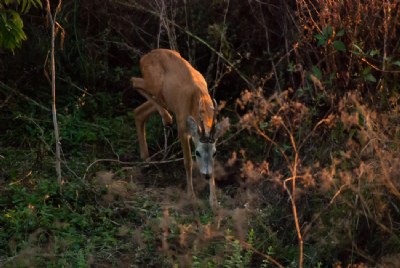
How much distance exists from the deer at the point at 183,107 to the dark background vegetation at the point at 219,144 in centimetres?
32

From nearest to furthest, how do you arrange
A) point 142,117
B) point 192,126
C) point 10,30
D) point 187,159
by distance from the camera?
point 10,30 < point 192,126 < point 187,159 < point 142,117

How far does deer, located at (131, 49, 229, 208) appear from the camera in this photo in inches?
380

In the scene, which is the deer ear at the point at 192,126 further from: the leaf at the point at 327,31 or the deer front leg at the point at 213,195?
the leaf at the point at 327,31

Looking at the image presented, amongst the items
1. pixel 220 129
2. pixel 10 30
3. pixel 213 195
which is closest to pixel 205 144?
pixel 220 129

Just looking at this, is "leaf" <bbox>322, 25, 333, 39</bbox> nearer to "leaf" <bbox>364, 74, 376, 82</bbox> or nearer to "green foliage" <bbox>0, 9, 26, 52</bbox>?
"leaf" <bbox>364, 74, 376, 82</bbox>

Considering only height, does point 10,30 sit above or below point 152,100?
above

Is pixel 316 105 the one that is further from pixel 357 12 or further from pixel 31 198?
pixel 31 198

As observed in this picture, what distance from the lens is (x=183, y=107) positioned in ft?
33.4

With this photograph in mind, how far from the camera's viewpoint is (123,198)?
9.24 m

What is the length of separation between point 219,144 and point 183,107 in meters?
0.68

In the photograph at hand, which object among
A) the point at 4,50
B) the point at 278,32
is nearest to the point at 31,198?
the point at 4,50

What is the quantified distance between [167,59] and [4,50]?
268 cm

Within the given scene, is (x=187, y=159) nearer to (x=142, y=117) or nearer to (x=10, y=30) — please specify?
(x=142, y=117)

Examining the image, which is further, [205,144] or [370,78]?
[205,144]
